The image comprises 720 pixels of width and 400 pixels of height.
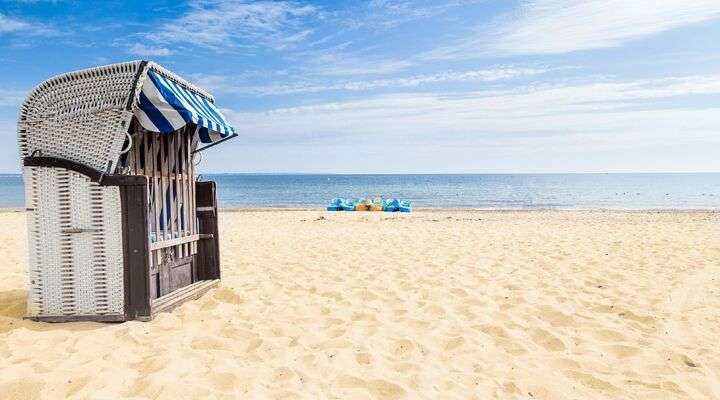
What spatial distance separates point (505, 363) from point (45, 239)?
395 centimetres

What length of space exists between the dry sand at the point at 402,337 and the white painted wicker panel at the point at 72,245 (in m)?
0.22

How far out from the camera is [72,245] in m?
4.17

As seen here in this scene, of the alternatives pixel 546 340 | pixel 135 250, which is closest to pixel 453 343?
pixel 546 340

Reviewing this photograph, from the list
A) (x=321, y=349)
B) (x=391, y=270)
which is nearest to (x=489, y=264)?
(x=391, y=270)

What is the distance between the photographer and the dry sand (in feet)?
9.87

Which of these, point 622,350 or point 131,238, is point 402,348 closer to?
point 622,350

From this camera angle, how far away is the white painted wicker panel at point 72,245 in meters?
4.13

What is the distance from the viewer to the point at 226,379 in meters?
3.03

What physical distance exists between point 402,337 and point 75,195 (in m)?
3.05

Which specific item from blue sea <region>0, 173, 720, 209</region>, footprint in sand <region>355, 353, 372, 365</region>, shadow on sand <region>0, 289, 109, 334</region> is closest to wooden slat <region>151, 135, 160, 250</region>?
shadow on sand <region>0, 289, 109, 334</region>

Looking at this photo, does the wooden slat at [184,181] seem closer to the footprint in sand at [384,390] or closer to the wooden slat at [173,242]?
the wooden slat at [173,242]

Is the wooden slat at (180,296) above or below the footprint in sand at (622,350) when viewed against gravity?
above

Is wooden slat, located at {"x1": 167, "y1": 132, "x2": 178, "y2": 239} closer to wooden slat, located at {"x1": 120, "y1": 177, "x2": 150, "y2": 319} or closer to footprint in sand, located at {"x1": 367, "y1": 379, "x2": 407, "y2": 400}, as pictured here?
wooden slat, located at {"x1": 120, "y1": 177, "x2": 150, "y2": 319}

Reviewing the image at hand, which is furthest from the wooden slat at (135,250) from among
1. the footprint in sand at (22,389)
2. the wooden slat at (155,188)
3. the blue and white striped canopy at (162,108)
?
the footprint in sand at (22,389)
